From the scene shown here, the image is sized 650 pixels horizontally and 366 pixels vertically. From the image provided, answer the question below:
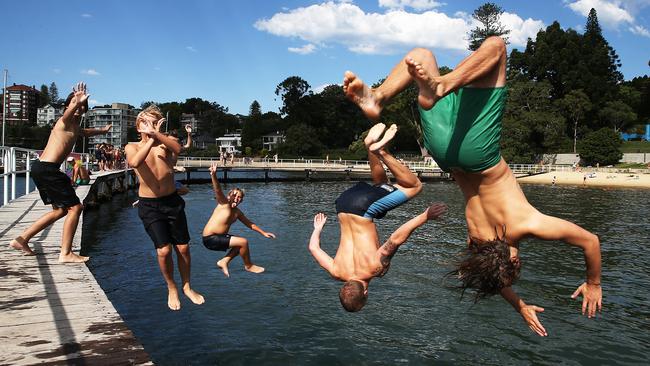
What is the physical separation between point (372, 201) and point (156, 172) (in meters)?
2.70

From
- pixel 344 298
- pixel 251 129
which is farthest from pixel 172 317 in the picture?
pixel 251 129

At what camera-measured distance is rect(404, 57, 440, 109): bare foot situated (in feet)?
11.6

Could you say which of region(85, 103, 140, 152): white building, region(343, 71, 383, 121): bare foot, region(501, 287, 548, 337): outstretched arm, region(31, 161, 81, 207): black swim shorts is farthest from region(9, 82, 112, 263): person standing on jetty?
region(85, 103, 140, 152): white building

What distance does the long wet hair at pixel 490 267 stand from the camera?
14.9 feet

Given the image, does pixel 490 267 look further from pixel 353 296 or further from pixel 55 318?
pixel 55 318

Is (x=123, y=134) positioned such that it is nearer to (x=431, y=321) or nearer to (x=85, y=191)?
(x=85, y=191)

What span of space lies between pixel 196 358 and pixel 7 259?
10.7 feet

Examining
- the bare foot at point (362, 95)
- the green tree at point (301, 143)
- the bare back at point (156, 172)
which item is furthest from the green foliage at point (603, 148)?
the bare foot at point (362, 95)

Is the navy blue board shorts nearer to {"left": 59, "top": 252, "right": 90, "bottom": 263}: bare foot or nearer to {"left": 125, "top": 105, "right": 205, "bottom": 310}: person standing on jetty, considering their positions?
{"left": 125, "top": 105, "right": 205, "bottom": 310}: person standing on jetty

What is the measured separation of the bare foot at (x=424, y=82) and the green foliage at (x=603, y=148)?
240ft

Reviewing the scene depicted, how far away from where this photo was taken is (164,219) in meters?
6.28

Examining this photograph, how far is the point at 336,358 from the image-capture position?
866 centimetres

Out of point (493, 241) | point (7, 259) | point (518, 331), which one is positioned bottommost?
point (518, 331)

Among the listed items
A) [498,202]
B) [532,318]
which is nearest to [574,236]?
[498,202]
